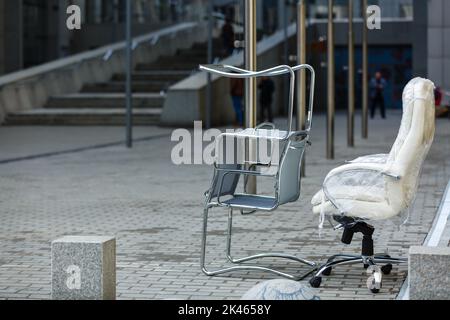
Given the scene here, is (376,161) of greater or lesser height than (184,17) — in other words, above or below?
below

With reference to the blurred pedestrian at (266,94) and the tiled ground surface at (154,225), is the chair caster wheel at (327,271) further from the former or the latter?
the blurred pedestrian at (266,94)

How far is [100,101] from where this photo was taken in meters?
33.7

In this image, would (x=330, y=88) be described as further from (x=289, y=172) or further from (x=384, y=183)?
(x=384, y=183)

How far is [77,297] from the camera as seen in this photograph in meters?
6.51

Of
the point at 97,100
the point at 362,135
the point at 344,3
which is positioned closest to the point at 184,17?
the point at 344,3

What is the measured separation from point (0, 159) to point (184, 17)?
30.1 meters

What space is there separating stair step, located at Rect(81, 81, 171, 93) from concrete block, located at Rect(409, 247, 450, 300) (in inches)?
1159

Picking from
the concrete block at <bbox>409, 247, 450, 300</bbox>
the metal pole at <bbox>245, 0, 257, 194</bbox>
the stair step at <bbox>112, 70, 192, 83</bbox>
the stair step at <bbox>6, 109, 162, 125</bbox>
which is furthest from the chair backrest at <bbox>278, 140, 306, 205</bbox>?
the stair step at <bbox>112, 70, 192, 83</bbox>

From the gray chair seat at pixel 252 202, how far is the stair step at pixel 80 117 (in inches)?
912

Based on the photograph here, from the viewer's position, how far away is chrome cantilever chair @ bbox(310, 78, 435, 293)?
24.5 ft

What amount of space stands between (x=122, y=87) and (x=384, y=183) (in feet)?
94.0

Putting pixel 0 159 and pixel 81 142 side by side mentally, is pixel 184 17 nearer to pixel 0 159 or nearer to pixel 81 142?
pixel 81 142

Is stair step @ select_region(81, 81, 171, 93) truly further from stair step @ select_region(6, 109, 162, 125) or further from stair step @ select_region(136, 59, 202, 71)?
stair step @ select_region(6, 109, 162, 125)

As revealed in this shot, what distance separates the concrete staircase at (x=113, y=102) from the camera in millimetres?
31453
